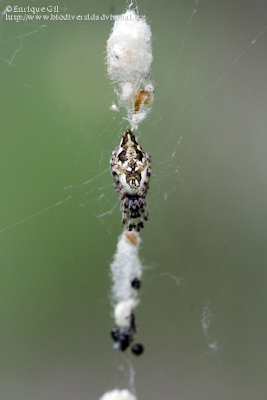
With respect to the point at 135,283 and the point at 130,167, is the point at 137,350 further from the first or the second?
the point at 130,167

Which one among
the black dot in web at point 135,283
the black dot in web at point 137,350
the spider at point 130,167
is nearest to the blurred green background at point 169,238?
the black dot in web at point 135,283

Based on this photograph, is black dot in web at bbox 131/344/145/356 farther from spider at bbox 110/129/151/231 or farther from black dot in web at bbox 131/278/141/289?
spider at bbox 110/129/151/231

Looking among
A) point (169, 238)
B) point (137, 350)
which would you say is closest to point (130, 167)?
point (137, 350)

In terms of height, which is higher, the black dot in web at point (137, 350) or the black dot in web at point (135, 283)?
the black dot in web at point (135, 283)

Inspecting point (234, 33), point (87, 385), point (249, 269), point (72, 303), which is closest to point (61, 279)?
point (72, 303)

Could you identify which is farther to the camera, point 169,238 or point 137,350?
point 169,238

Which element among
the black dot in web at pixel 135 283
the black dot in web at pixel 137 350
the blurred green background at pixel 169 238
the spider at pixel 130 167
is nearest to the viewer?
the spider at pixel 130 167

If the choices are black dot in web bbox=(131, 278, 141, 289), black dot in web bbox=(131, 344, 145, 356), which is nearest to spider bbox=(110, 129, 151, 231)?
black dot in web bbox=(131, 278, 141, 289)

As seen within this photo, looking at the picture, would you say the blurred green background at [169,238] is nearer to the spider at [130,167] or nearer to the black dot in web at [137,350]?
the black dot in web at [137,350]
